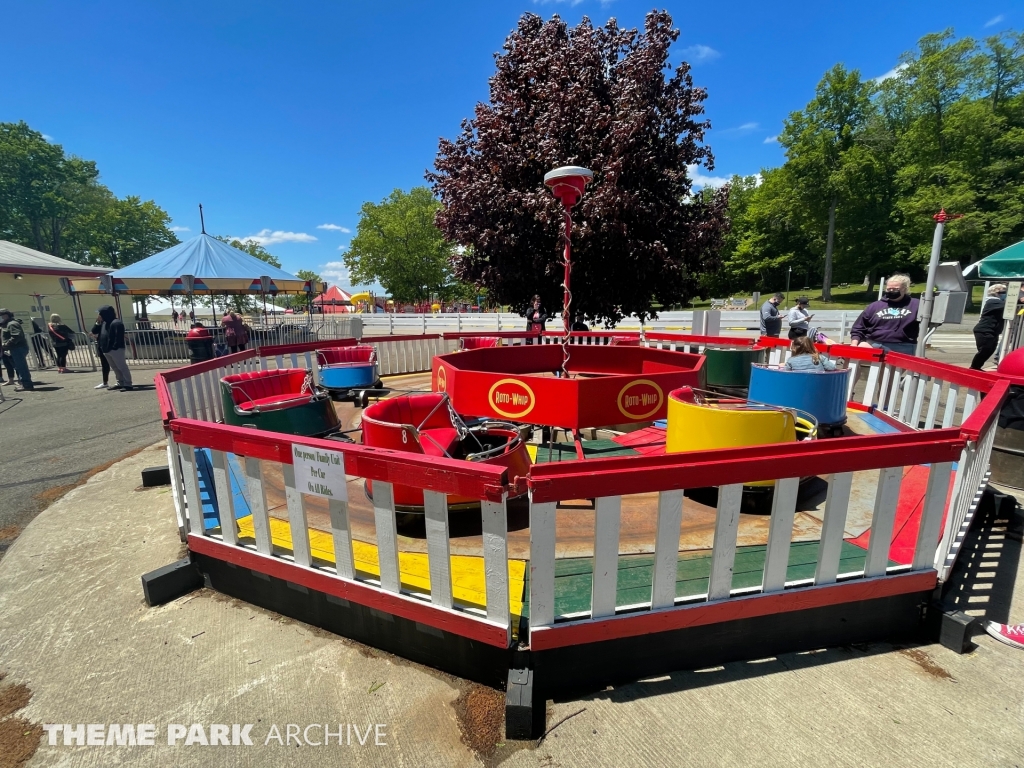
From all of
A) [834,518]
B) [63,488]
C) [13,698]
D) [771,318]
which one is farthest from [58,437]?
[771,318]

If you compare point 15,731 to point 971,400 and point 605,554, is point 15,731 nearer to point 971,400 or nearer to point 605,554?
point 605,554

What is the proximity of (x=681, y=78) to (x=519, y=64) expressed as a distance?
11.9ft

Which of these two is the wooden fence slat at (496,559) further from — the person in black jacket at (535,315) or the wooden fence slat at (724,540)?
the person in black jacket at (535,315)

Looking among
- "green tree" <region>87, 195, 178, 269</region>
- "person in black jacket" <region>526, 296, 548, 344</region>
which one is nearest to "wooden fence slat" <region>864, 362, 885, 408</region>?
"person in black jacket" <region>526, 296, 548, 344</region>

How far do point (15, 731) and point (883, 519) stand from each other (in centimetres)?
431

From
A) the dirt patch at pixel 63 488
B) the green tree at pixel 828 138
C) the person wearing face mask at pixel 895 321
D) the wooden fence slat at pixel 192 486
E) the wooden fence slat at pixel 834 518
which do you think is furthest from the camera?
the green tree at pixel 828 138

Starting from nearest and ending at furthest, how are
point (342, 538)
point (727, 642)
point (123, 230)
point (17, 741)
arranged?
point (17, 741)
point (727, 642)
point (342, 538)
point (123, 230)

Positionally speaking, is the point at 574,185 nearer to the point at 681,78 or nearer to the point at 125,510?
the point at 125,510

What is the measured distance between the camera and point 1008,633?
8.73 feet

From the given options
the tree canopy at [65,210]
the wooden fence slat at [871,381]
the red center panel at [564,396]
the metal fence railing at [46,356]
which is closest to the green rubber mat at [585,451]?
the red center panel at [564,396]

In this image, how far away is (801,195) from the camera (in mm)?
45531

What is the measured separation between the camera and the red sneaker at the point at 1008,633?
2.62 metres

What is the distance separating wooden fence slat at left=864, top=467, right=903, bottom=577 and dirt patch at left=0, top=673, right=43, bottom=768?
13.4ft

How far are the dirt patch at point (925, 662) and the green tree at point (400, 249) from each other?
158 ft
